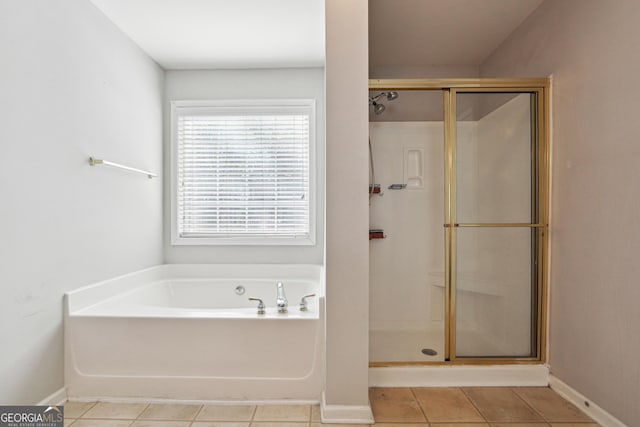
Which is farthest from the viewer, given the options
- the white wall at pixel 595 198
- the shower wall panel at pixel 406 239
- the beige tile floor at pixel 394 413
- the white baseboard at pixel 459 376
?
the shower wall panel at pixel 406 239

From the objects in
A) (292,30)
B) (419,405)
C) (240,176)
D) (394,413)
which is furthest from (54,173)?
(419,405)

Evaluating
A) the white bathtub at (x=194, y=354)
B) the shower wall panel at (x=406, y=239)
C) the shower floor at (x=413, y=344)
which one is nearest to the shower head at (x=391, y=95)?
the shower wall panel at (x=406, y=239)

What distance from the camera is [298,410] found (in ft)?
5.78

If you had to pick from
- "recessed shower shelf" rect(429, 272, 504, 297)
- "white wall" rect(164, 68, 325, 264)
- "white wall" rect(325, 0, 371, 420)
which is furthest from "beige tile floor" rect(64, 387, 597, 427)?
"white wall" rect(164, 68, 325, 264)

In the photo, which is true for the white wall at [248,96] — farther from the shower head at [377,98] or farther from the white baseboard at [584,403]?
the white baseboard at [584,403]

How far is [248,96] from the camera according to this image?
292 centimetres

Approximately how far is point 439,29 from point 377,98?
757mm

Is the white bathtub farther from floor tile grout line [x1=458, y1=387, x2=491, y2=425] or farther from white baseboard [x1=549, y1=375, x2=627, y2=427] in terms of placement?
white baseboard [x1=549, y1=375, x2=627, y2=427]

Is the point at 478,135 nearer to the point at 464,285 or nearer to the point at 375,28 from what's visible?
the point at 464,285

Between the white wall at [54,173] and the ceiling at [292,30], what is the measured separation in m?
0.32

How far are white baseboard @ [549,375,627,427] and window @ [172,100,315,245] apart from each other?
1.91 meters

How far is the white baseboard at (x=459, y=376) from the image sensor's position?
78.4 inches

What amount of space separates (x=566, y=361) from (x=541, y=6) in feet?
7.04

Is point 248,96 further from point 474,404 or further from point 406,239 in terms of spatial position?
point 474,404
